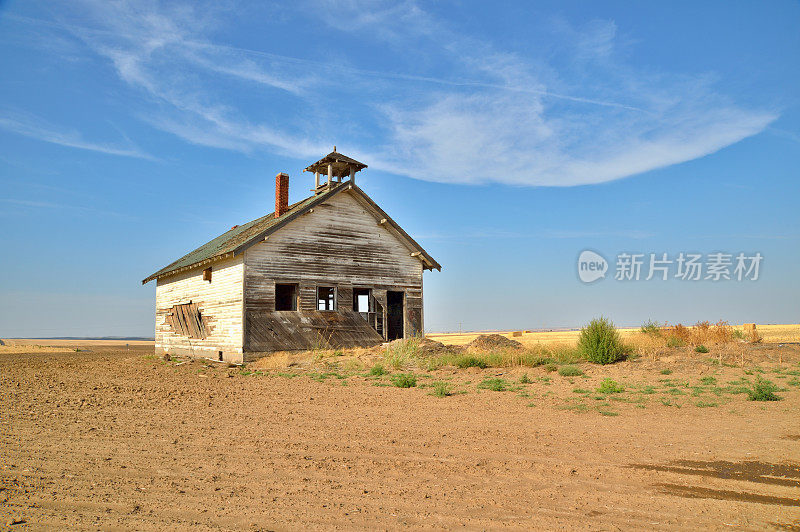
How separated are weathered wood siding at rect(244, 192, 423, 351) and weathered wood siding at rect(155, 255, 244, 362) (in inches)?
24.8

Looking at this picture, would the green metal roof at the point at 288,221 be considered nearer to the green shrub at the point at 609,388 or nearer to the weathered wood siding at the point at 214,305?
the weathered wood siding at the point at 214,305

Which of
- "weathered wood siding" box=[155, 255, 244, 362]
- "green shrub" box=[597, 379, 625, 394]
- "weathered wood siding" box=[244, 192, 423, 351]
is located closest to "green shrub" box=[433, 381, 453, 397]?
"green shrub" box=[597, 379, 625, 394]

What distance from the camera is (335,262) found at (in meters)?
22.9

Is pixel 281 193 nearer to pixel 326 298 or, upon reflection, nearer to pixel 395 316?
pixel 326 298

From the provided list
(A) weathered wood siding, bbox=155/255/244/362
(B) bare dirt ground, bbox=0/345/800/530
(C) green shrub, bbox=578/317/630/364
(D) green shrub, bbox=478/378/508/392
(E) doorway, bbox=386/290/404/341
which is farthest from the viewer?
(E) doorway, bbox=386/290/404/341

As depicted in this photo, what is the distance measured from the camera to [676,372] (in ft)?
48.5

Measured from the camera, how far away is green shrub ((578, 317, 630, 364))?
16844 millimetres

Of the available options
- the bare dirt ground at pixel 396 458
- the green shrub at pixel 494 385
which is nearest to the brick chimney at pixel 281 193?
the bare dirt ground at pixel 396 458

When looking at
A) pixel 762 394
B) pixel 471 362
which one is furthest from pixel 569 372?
pixel 762 394

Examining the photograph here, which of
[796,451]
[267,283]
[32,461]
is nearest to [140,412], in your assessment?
[32,461]

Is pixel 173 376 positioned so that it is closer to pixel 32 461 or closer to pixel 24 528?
pixel 32 461

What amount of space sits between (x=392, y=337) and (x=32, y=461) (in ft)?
66.3

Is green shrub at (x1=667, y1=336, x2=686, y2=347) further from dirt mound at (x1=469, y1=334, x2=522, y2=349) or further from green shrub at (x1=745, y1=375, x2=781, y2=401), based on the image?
green shrub at (x1=745, y1=375, x2=781, y2=401)

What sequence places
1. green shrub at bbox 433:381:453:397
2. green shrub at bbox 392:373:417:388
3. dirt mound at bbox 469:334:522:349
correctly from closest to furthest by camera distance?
green shrub at bbox 433:381:453:397 < green shrub at bbox 392:373:417:388 < dirt mound at bbox 469:334:522:349
